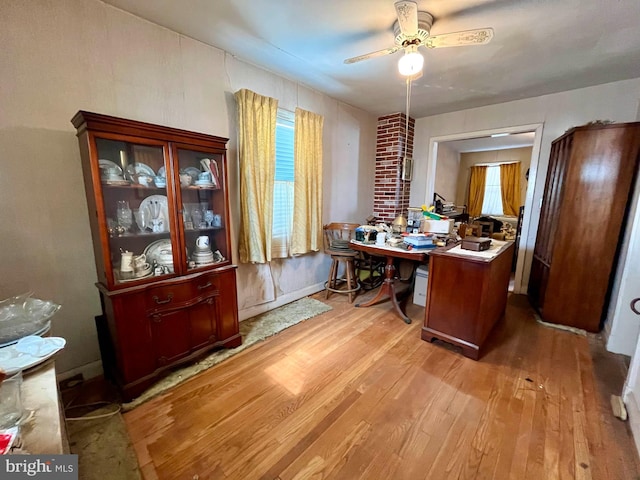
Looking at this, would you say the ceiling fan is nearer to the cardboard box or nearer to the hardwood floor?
the cardboard box

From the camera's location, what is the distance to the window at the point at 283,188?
268cm

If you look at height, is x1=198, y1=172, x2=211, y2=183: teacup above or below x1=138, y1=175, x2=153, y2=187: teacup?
above

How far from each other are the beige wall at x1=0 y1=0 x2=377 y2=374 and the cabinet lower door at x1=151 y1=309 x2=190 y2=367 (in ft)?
1.60

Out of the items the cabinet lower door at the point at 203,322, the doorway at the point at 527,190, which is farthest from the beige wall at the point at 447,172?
the cabinet lower door at the point at 203,322

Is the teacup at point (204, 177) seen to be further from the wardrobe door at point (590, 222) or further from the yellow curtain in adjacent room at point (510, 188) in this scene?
the yellow curtain in adjacent room at point (510, 188)

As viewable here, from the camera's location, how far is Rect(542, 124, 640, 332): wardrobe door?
2.18 m

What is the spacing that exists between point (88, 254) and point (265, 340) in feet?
4.66

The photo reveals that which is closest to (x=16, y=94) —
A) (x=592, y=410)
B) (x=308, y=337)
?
(x=308, y=337)

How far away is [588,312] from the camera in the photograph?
241 centimetres

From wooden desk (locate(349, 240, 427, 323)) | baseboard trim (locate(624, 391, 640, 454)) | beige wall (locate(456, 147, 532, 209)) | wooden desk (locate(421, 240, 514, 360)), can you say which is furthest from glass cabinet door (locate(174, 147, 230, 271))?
beige wall (locate(456, 147, 532, 209))

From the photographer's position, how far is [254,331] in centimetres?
239

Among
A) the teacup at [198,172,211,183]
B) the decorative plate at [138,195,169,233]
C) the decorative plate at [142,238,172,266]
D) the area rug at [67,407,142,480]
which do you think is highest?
the teacup at [198,172,211,183]

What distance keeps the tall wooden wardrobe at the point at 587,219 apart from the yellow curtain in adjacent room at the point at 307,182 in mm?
2365

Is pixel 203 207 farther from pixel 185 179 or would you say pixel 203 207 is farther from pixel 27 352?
pixel 27 352
